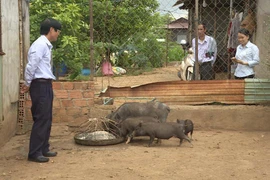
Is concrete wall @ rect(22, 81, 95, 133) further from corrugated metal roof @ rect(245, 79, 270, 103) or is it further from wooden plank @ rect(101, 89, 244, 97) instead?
corrugated metal roof @ rect(245, 79, 270, 103)

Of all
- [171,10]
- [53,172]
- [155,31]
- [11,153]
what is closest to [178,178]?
[53,172]

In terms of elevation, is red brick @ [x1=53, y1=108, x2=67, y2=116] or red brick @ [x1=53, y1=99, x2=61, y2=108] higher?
red brick @ [x1=53, y1=99, x2=61, y2=108]

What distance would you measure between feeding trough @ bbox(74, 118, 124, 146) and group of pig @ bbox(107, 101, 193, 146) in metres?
0.11

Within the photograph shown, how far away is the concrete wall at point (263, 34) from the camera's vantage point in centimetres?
763

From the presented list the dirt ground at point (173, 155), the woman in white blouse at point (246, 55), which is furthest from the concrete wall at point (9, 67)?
the woman in white blouse at point (246, 55)

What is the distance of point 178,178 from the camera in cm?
432

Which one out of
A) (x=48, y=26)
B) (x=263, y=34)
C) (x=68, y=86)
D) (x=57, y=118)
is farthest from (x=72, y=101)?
(x=263, y=34)

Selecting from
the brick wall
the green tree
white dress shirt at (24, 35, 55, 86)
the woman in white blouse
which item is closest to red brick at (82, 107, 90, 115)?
the brick wall

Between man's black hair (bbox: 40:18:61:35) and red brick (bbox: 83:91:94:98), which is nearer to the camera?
man's black hair (bbox: 40:18:61:35)

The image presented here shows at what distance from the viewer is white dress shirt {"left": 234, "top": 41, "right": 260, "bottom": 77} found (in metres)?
6.50

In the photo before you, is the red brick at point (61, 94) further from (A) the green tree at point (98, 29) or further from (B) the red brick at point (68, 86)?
(A) the green tree at point (98, 29)

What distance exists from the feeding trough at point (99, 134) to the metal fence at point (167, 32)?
5.47ft

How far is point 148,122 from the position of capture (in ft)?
19.6

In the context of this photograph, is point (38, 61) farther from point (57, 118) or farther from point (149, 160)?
point (57, 118)
